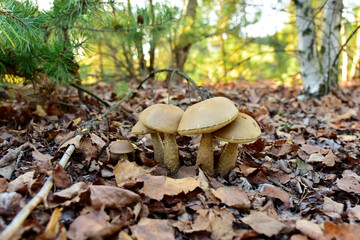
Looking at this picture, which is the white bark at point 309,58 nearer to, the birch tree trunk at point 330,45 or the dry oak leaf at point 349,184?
the birch tree trunk at point 330,45

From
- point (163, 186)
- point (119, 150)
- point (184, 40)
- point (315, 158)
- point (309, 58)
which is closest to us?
point (163, 186)

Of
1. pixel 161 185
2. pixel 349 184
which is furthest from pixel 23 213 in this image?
pixel 349 184

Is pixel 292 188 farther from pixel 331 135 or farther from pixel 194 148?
pixel 331 135

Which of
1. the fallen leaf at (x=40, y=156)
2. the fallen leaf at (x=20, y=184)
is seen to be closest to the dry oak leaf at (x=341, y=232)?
the fallen leaf at (x=20, y=184)

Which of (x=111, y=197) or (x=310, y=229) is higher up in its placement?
(x=111, y=197)

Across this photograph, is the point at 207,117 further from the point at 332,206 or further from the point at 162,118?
the point at 332,206

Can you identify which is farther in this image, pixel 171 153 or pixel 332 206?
pixel 171 153

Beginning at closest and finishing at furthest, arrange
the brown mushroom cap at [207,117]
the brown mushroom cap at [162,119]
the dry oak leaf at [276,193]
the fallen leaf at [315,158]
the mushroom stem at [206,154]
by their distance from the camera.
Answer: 1. the brown mushroom cap at [207,117]
2. the brown mushroom cap at [162,119]
3. the dry oak leaf at [276,193]
4. the mushroom stem at [206,154]
5. the fallen leaf at [315,158]
